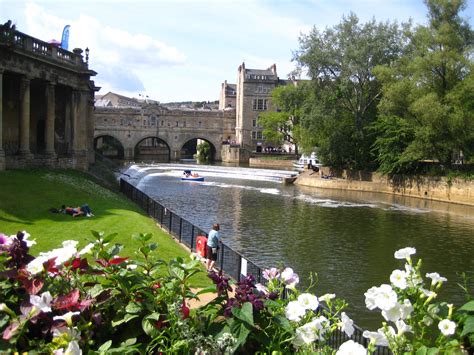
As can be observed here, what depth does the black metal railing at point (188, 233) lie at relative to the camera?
13.4 meters

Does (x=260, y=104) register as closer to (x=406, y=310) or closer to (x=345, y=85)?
(x=345, y=85)

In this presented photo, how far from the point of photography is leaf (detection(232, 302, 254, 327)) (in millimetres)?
4258

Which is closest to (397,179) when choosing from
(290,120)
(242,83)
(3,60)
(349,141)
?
(349,141)

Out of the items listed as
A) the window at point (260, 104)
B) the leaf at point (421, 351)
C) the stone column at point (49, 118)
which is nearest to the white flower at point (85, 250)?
the leaf at point (421, 351)

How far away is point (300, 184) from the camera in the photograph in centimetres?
5253

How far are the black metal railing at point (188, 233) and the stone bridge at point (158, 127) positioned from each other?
6782cm

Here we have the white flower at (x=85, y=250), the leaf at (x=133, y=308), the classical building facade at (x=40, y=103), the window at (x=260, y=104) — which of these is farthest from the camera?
the window at (x=260, y=104)

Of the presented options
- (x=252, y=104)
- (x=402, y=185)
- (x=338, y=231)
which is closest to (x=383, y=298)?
(x=338, y=231)

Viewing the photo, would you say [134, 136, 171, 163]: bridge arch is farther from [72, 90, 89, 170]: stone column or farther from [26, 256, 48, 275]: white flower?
[26, 256, 48, 275]: white flower

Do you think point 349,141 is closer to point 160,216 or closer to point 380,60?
point 380,60

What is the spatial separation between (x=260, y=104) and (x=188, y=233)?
289ft

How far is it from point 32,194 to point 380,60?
1451 inches

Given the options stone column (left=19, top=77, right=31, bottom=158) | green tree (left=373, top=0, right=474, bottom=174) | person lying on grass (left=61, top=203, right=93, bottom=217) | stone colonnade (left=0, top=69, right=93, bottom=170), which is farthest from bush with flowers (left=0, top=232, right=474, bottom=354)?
green tree (left=373, top=0, right=474, bottom=174)

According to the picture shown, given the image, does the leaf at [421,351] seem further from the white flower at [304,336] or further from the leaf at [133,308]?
the leaf at [133,308]
